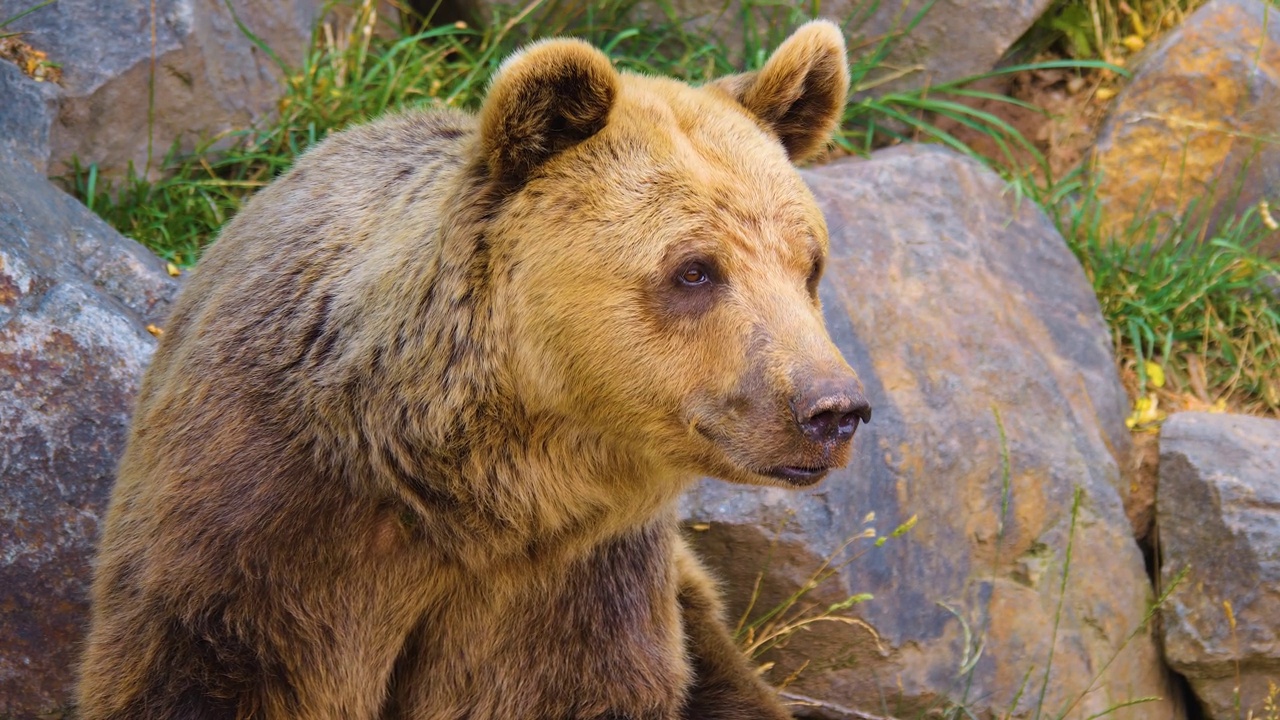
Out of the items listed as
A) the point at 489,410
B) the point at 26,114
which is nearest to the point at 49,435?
the point at 26,114

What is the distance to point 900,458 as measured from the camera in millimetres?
5105

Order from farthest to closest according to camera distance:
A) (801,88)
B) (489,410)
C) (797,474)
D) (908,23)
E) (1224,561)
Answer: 1. (908,23)
2. (1224,561)
3. (801,88)
4. (489,410)
5. (797,474)

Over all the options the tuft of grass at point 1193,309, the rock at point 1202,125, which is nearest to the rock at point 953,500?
the tuft of grass at point 1193,309

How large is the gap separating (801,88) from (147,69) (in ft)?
11.0

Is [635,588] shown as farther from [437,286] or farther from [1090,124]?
[1090,124]

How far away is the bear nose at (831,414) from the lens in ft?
9.40

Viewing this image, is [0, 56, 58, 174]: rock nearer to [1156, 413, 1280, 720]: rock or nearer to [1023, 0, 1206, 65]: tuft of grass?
[1156, 413, 1280, 720]: rock

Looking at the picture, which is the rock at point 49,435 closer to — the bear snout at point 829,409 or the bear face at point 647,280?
the bear face at point 647,280

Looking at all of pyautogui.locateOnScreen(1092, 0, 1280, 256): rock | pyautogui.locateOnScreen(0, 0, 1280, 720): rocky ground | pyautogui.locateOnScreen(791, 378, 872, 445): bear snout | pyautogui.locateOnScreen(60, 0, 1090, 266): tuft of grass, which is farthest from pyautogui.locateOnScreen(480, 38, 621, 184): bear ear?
pyautogui.locateOnScreen(1092, 0, 1280, 256): rock

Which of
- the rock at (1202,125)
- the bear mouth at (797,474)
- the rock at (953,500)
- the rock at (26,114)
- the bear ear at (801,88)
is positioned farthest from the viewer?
the rock at (1202,125)

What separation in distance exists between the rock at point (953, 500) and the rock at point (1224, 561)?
0.18 meters

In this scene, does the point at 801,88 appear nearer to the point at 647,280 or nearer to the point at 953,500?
the point at 647,280

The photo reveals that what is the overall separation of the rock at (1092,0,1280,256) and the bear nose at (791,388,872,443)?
4477 millimetres

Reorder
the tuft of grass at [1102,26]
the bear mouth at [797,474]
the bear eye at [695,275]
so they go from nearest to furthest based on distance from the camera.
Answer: the bear mouth at [797,474] → the bear eye at [695,275] → the tuft of grass at [1102,26]
